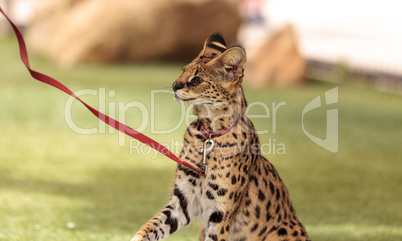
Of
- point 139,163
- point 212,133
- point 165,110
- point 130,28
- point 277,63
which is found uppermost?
point 130,28

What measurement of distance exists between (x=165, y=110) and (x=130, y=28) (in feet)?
15.1

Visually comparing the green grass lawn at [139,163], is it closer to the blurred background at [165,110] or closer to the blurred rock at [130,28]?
the blurred background at [165,110]

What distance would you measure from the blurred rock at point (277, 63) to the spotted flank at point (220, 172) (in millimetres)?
7714

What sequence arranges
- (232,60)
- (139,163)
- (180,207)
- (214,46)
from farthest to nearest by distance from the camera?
(139,163) < (214,46) < (180,207) < (232,60)

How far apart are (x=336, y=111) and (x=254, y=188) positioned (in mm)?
6047

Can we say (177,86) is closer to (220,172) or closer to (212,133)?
(212,133)

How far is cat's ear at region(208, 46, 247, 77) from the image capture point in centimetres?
268

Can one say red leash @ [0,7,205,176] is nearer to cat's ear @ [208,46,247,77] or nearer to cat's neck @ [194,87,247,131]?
cat's neck @ [194,87,247,131]

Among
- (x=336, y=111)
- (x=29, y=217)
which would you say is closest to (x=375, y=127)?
(x=336, y=111)

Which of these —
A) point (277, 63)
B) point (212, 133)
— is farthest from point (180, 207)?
point (277, 63)

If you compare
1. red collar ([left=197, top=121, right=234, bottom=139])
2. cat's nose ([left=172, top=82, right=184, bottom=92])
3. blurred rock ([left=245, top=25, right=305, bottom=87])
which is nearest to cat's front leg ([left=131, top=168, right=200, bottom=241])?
red collar ([left=197, top=121, right=234, bottom=139])

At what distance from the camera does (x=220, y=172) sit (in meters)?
2.79

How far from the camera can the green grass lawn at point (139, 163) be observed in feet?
14.4

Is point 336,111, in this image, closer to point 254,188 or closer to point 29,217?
point 29,217
